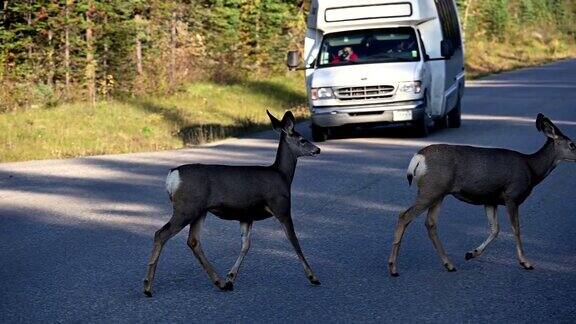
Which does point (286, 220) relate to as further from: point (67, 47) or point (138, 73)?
point (138, 73)

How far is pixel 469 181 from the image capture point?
29.9 ft

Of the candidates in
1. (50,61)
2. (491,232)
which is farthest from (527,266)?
(50,61)

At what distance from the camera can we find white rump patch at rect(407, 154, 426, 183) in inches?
354

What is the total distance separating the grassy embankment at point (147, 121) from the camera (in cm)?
2180

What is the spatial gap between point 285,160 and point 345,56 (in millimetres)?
12546

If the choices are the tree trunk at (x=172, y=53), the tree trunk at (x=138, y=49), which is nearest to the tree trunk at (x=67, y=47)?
the tree trunk at (x=138, y=49)

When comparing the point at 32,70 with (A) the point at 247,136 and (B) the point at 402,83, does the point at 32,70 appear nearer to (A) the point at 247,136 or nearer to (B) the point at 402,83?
(A) the point at 247,136

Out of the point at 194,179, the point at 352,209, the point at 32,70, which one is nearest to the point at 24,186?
the point at 352,209

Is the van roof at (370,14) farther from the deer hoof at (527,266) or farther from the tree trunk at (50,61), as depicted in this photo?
the deer hoof at (527,266)

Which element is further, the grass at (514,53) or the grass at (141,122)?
the grass at (514,53)

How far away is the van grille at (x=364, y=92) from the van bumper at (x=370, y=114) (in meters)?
0.16

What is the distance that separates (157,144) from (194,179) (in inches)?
533

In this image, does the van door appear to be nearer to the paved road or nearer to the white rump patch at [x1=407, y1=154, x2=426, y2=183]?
the paved road

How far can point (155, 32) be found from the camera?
→ 118ft
